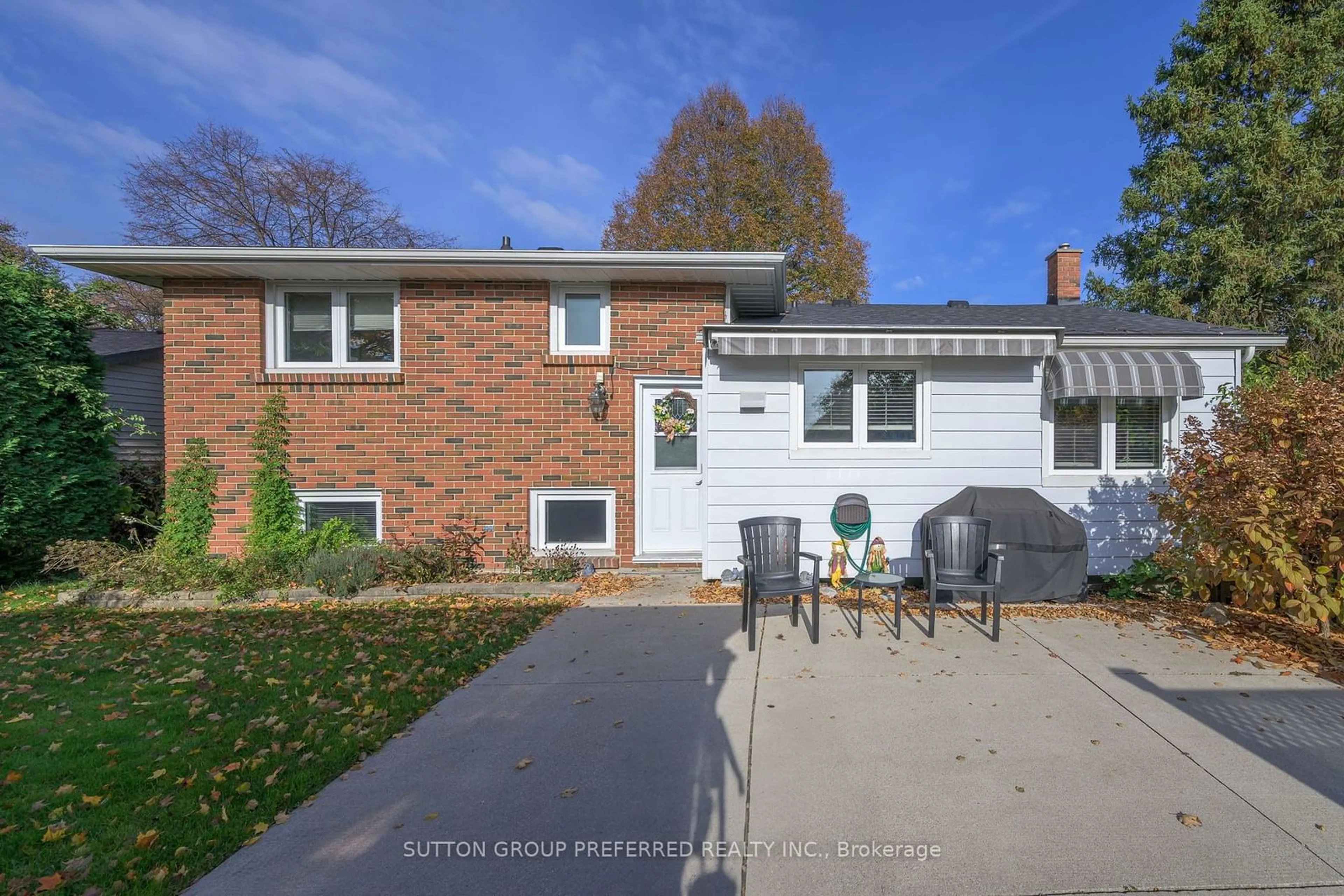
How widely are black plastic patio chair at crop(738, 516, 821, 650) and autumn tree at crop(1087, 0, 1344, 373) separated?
1454cm

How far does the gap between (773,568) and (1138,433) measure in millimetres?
5119

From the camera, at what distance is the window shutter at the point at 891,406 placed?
7.02m

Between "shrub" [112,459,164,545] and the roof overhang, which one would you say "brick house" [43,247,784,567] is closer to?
the roof overhang

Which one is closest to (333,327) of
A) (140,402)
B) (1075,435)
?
(140,402)

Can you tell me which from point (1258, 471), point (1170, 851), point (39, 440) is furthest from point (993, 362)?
point (39, 440)

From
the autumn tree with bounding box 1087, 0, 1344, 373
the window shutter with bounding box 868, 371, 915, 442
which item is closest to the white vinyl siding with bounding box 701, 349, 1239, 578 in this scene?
the window shutter with bounding box 868, 371, 915, 442

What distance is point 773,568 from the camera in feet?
18.4

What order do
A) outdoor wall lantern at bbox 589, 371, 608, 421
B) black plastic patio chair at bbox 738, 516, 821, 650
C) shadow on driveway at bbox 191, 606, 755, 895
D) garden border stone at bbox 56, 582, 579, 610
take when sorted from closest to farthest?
1. shadow on driveway at bbox 191, 606, 755, 895
2. black plastic patio chair at bbox 738, 516, 821, 650
3. garden border stone at bbox 56, 582, 579, 610
4. outdoor wall lantern at bbox 589, 371, 608, 421

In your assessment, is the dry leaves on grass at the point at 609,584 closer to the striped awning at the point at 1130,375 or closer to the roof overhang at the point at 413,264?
the roof overhang at the point at 413,264

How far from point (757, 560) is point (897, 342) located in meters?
2.94

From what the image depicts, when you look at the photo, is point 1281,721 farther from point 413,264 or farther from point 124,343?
point 124,343

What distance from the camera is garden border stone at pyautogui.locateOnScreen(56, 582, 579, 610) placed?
654 cm

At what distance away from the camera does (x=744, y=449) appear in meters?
6.92

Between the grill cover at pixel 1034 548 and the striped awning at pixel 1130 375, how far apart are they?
144 centimetres
